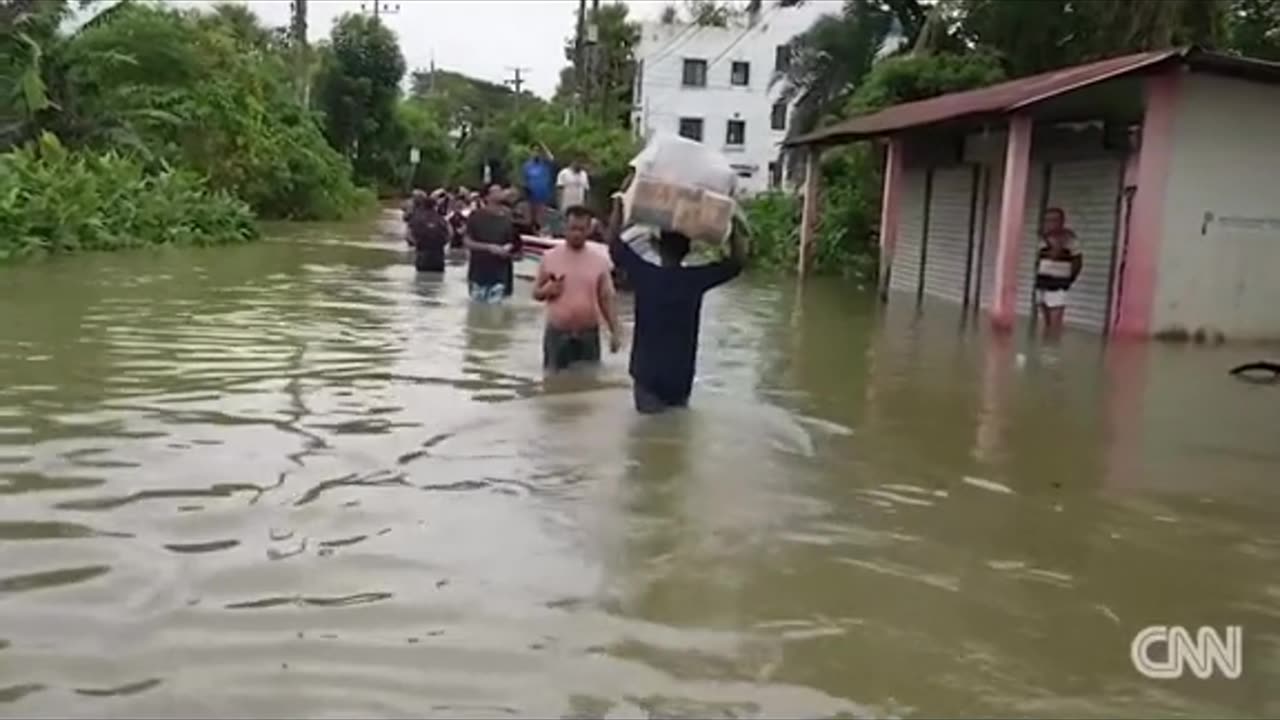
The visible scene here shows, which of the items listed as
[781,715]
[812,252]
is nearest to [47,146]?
[812,252]

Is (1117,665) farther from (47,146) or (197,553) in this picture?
(47,146)

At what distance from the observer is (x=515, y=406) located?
10.3 meters

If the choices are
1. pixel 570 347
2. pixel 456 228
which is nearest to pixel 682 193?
pixel 570 347

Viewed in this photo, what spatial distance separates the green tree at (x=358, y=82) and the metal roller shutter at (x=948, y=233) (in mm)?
42606

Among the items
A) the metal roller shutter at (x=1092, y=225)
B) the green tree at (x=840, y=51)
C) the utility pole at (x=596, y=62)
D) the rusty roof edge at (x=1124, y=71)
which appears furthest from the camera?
the utility pole at (x=596, y=62)

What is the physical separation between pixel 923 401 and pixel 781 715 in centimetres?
726

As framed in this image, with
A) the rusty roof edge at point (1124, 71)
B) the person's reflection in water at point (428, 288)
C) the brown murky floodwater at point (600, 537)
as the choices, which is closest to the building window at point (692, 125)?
the person's reflection in water at point (428, 288)

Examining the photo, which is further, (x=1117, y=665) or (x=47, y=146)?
(x=47, y=146)

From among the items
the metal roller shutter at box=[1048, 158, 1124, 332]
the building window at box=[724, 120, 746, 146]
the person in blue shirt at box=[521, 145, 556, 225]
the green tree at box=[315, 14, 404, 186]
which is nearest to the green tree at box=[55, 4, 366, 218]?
the person in blue shirt at box=[521, 145, 556, 225]

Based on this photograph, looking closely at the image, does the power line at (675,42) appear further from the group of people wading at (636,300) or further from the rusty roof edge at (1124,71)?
the group of people wading at (636,300)

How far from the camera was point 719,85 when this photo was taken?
69.1 m

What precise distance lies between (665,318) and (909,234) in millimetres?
18700

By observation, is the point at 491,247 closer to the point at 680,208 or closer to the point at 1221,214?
the point at 1221,214

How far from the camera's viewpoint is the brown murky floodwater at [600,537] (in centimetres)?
494
